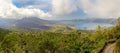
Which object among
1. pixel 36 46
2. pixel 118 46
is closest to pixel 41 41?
pixel 36 46

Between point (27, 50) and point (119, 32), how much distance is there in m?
45.1

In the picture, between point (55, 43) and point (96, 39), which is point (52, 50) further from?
point (96, 39)

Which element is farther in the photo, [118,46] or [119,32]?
[119,32]

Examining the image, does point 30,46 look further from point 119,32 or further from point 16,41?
point 119,32

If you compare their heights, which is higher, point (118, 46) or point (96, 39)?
point (118, 46)

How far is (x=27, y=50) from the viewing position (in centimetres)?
10438

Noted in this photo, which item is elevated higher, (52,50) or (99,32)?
(99,32)

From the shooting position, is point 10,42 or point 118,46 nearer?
point 118,46

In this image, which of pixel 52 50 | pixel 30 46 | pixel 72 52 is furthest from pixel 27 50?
pixel 72 52

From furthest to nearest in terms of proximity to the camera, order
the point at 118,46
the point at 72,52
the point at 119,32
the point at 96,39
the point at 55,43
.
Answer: the point at 55,43, the point at 96,39, the point at 72,52, the point at 119,32, the point at 118,46

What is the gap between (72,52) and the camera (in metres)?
93.6

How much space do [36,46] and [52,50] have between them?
6630 millimetres

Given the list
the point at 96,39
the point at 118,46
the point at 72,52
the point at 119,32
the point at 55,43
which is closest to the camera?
the point at 118,46

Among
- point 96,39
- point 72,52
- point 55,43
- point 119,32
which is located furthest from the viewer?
point 55,43
